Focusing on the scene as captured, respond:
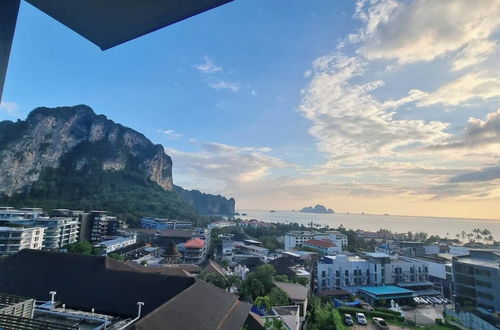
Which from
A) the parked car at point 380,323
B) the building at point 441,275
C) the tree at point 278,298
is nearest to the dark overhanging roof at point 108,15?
the tree at point 278,298

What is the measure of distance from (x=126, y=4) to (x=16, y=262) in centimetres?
1410

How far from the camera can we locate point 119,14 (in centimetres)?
192

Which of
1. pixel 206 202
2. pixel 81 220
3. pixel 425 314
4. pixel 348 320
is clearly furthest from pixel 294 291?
pixel 206 202

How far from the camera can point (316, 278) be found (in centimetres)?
2662

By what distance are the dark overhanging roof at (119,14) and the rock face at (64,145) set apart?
57210 mm

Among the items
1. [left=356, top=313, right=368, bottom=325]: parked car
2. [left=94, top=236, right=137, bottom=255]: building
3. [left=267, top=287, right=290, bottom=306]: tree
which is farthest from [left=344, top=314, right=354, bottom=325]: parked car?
[left=94, top=236, right=137, bottom=255]: building

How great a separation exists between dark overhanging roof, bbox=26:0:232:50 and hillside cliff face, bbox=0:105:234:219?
51.0m

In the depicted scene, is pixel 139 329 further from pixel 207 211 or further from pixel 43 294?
pixel 207 211

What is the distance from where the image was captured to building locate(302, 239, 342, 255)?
35.9 m

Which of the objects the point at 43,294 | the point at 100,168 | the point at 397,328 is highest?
the point at 100,168

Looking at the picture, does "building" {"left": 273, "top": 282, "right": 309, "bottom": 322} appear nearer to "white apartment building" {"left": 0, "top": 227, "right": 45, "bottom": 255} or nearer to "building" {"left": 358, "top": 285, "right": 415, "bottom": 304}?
"building" {"left": 358, "top": 285, "right": 415, "bottom": 304}

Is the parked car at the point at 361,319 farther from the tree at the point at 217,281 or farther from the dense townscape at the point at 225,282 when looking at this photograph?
the tree at the point at 217,281

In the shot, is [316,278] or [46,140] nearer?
[316,278]

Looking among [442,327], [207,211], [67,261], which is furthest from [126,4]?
[207,211]
